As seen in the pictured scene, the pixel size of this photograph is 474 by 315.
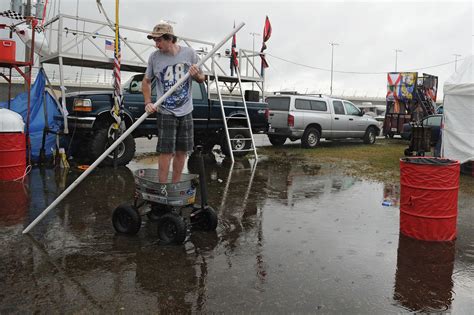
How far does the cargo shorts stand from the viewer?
451cm

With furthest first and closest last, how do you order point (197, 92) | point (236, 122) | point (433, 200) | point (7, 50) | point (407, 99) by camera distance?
point (407, 99) → point (236, 122) → point (197, 92) → point (7, 50) → point (433, 200)

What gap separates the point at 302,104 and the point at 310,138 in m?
1.27

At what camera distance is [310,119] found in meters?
15.1

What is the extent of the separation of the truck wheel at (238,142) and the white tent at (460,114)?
5048 mm

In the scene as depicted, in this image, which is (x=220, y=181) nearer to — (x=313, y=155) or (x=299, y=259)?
(x=299, y=259)

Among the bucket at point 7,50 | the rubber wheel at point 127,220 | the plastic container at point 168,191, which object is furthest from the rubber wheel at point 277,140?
the rubber wheel at point 127,220

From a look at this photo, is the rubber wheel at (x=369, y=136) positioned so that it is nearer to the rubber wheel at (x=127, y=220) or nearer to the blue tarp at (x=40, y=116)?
the blue tarp at (x=40, y=116)

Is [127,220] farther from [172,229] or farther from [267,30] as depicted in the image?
[267,30]

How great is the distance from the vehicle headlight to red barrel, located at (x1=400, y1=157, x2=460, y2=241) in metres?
6.63

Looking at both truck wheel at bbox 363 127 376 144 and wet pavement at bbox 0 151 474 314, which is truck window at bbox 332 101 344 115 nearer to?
truck wheel at bbox 363 127 376 144

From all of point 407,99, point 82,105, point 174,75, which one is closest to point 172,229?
point 174,75

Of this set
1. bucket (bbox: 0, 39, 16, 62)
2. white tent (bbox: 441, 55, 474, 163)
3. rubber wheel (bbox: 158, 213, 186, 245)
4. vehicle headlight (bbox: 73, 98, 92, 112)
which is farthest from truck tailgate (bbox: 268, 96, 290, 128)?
rubber wheel (bbox: 158, 213, 186, 245)

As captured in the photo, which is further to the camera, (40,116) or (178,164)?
(40,116)

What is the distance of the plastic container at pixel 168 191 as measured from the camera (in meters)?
4.23
